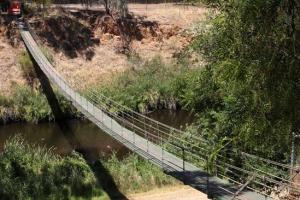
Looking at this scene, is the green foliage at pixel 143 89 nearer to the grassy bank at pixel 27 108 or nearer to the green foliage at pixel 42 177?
the grassy bank at pixel 27 108

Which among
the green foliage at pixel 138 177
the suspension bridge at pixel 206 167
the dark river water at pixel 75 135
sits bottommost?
the dark river water at pixel 75 135

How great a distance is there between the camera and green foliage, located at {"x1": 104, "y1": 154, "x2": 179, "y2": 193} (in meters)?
16.1

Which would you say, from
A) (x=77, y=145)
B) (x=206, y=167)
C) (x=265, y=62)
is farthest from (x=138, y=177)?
(x=265, y=62)

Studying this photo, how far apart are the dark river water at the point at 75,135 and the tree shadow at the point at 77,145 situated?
9 cm

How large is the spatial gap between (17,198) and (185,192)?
4.73 metres

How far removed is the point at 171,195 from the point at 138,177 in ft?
4.82

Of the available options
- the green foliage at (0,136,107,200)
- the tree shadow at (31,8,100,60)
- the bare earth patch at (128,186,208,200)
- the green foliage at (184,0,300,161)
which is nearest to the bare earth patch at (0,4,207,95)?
the tree shadow at (31,8,100,60)

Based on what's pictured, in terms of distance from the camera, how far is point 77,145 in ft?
74.5

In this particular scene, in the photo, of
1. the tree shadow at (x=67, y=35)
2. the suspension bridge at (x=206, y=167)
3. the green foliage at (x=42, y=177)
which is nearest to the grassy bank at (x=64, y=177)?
the green foliage at (x=42, y=177)

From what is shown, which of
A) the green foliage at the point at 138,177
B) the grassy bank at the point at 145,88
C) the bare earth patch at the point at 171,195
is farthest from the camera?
the grassy bank at the point at 145,88

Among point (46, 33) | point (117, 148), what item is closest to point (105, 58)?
point (46, 33)

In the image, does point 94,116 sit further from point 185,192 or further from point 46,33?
point 46,33

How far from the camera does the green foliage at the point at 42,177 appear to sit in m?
15.2

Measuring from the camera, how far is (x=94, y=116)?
1706 cm
